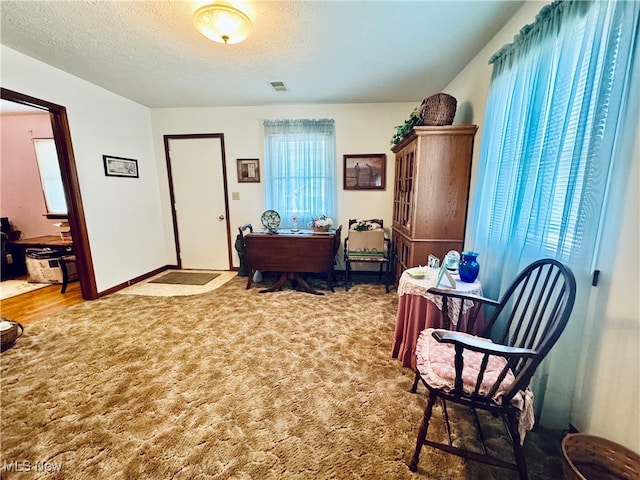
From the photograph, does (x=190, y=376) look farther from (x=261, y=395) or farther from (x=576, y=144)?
(x=576, y=144)

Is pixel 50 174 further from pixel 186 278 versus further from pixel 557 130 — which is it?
pixel 557 130

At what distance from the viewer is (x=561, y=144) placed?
4.04 feet

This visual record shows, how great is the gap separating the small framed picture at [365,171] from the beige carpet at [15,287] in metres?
4.24

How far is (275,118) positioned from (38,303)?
3.50 metres

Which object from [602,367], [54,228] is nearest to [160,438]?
[602,367]

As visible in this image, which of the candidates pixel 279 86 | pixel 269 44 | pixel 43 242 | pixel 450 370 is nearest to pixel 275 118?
pixel 279 86

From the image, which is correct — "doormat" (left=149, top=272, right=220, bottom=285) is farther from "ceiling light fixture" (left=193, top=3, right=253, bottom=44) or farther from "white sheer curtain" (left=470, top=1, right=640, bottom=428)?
"white sheer curtain" (left=470, top=1, right=640, bottom=428)

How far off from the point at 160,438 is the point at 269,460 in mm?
577

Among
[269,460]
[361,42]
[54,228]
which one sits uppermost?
[361,42]

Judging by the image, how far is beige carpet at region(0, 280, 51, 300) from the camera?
313 cm

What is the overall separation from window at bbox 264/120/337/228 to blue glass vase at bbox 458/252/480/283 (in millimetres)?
2127

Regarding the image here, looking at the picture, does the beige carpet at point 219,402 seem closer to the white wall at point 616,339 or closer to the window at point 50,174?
the white wall at point 616,339

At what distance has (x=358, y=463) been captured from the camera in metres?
1.18

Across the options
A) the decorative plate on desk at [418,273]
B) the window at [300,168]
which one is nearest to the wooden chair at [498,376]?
the decorative plate on desk at [418,273]
